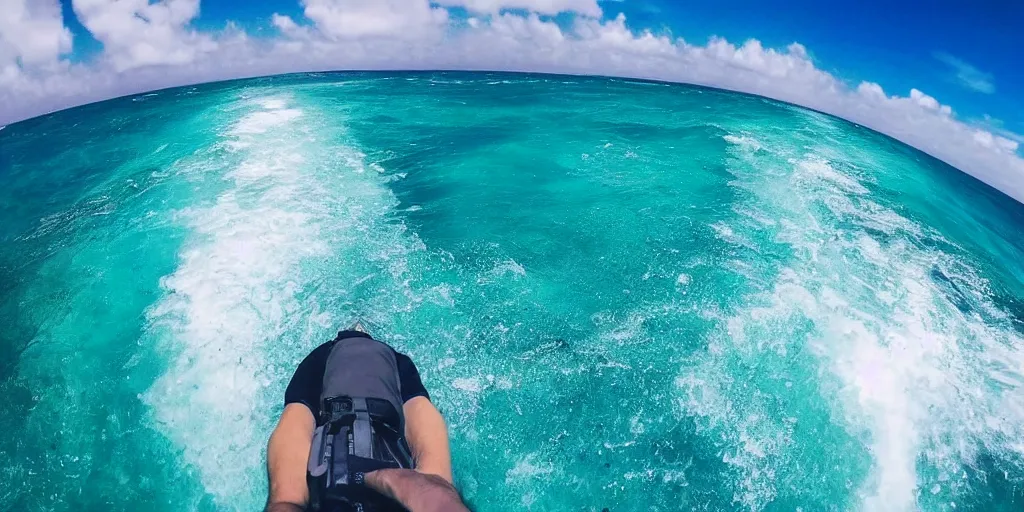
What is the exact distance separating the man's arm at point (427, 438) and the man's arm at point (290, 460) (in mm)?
990

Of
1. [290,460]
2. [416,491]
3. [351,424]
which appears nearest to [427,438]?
[351,424]

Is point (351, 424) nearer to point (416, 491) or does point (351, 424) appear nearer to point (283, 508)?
point (283, 508)

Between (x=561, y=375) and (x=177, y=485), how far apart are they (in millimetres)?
6366

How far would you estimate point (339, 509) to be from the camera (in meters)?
2.82

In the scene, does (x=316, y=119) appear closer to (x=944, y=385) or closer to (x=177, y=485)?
(x=177, y=485)

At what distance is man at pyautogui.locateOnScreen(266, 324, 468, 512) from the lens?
3.09 m

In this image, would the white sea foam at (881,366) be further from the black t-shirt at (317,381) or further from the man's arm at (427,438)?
the black t-shirt at (317,381)

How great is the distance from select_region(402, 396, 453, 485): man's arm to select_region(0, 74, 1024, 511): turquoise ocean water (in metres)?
2.27

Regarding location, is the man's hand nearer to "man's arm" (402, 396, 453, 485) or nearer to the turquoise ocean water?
"man's arm" (402, 396, 453, 485)

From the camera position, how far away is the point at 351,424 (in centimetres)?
371

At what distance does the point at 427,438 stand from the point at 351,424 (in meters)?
0.90

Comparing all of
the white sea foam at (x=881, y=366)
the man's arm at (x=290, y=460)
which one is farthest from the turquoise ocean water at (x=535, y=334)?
the man's arm at (x=290, y=460)

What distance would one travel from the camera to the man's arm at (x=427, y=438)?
4.04m

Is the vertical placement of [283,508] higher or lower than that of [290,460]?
higher
